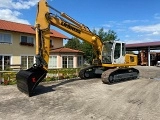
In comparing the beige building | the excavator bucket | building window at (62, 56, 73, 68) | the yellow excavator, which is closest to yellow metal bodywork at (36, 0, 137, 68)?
the yellow excavator

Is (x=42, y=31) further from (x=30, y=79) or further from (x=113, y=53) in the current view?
(x=113, y=53)

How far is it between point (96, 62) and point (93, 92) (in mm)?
5359

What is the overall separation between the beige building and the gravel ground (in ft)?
48.1

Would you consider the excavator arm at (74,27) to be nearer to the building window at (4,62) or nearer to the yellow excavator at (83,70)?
the yellow excavator at (83,70)

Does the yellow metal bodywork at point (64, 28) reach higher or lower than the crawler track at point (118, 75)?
higher

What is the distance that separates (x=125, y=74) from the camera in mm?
16219

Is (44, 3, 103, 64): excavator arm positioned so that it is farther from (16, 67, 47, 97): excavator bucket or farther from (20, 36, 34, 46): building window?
(20, 36, 34, 46): building window

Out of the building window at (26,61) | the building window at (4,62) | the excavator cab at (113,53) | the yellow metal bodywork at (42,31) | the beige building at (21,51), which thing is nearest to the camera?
the yellow metal bodywork at (42,31)

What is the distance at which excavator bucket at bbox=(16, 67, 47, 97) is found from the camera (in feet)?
35.2

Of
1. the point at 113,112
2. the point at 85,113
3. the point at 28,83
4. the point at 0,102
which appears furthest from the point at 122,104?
the point at 0,102

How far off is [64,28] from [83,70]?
4.66m

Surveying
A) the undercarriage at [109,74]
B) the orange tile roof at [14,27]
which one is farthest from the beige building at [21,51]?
the undercarriage at [109,74]

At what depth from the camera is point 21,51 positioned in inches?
1089

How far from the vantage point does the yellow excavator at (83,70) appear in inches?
443
